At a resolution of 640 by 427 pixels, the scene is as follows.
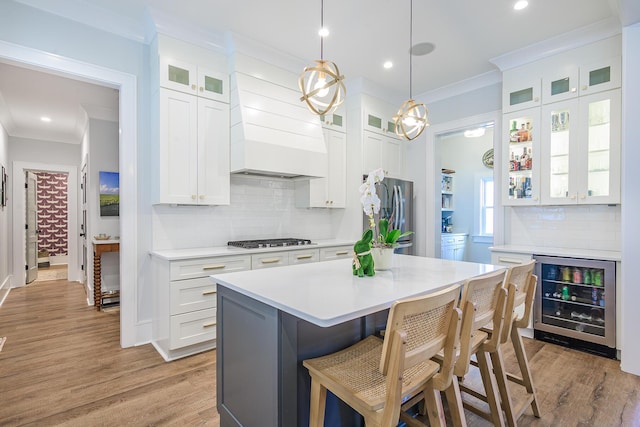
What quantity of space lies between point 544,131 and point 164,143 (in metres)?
3.82

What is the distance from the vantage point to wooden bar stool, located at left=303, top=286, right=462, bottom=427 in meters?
1.05

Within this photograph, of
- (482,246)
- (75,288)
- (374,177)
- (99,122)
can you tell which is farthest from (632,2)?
(75,288)

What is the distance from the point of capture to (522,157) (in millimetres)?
3580

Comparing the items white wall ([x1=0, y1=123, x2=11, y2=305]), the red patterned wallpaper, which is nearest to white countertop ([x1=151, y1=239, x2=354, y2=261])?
white wall ([x1=0, y1=123, x2=11, y2=305])

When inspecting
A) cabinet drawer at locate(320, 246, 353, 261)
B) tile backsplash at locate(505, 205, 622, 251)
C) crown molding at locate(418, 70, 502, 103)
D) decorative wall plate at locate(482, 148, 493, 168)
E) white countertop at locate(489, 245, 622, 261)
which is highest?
crown molding at locate(418, 70, 502, 103)

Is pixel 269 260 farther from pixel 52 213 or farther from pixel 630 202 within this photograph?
pixel 52 213

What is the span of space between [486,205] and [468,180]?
60cm

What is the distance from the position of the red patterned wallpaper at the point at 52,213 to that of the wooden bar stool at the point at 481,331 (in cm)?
1002

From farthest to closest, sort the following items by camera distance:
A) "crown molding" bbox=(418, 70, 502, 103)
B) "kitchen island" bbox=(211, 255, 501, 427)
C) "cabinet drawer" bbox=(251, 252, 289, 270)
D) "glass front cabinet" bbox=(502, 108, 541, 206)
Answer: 1. "crown molding" bbox=(418, 70, 502, 103)
2. "glass front cabinet" bbox=(502, 108, 541, 206)
3. "cabinet drawer" bbox=(251, 252, 289, 270)
4. "kitchen island" bbox=(211, 255, 501, 427)

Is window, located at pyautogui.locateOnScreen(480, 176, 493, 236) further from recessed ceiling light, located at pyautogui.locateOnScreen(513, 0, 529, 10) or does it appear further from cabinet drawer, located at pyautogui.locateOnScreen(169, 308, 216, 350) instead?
cabinet drawer, located at pyautogui.locateOnScreen(169, 308, 216, 350)

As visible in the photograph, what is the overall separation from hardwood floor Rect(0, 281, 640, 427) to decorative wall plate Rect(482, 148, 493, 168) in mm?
3809

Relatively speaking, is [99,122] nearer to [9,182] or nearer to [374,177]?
[9,182]

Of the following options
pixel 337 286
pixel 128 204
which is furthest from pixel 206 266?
pixel 337 286

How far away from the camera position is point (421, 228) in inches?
187
